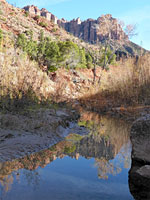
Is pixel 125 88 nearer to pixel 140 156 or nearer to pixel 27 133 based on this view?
pixel 27 133

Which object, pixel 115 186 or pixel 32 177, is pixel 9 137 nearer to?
pixel 32 177

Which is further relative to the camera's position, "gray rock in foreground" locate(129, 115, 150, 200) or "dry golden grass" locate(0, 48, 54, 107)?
"dry golden grass" locate(0, 48, 54, 107)

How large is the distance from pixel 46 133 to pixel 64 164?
1.03 meters

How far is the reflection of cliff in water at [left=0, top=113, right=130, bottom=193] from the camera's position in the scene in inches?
92.0

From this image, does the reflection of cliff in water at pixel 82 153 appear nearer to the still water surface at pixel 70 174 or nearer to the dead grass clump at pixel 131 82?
the still water surface at pixel 70 174

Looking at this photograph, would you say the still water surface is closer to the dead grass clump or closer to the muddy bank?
the muddy bank

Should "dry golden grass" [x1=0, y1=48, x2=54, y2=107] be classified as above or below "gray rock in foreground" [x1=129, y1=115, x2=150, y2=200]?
above

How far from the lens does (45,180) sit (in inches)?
82.3

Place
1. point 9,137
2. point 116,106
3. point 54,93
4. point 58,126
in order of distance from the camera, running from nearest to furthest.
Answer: point 9,137, point 58,126, point 54,93, point 116,106

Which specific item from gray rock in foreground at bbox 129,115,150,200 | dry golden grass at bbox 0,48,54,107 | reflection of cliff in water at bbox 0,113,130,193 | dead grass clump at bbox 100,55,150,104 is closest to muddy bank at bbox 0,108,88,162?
reflection of cliff in water at bbox 0,113,130,193

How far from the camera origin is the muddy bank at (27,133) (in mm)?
2754

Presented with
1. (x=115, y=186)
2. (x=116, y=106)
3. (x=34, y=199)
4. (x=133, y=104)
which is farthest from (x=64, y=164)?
(x=116, y=106)

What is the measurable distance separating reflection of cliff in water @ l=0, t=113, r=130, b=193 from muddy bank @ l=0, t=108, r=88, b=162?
12cm

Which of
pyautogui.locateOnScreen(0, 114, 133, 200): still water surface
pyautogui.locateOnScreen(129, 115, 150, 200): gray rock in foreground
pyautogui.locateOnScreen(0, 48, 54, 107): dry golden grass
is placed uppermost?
pyautogui.locateOnScreen(0, 48, 54, 107): dry golden grass
